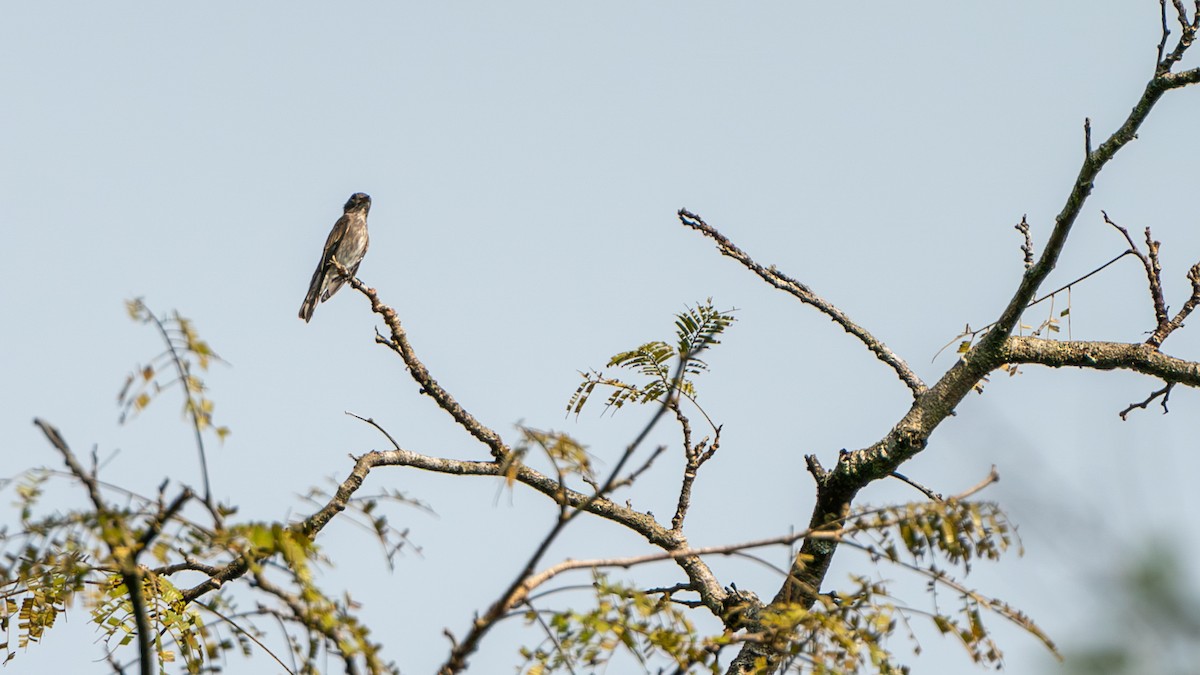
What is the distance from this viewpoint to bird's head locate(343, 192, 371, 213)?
55.3ft

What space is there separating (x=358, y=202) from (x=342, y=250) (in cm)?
109

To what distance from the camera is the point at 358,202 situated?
665 inches

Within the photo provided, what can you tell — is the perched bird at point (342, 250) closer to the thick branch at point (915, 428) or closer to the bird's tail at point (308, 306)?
the bird's tail at point (308, 306)

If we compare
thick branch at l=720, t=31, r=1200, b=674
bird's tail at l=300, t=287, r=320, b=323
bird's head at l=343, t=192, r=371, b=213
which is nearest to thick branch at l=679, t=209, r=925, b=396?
thick branch at l=720, t=31, r=1200, b=674

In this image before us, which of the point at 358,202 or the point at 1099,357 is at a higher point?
the point at 358,202

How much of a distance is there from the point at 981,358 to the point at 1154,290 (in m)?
0.77

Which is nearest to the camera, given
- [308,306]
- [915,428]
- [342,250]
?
[915,428]

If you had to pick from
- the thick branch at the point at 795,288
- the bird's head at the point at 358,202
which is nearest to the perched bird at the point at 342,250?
the bird's head at the point at 358,202

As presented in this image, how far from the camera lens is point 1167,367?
4789 millimetres

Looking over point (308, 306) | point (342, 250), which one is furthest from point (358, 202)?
point (308, 306)

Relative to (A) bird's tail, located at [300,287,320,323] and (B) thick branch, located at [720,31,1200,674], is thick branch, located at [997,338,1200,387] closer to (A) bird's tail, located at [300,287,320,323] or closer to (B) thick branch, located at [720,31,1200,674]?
(B) thick branch, located at [720,31,1200,674]

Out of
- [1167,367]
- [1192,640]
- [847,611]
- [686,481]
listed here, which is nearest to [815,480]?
[686,481]

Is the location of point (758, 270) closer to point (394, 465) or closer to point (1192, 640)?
point (394, 465)

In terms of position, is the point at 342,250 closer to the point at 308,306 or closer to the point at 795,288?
the point at 308,306
